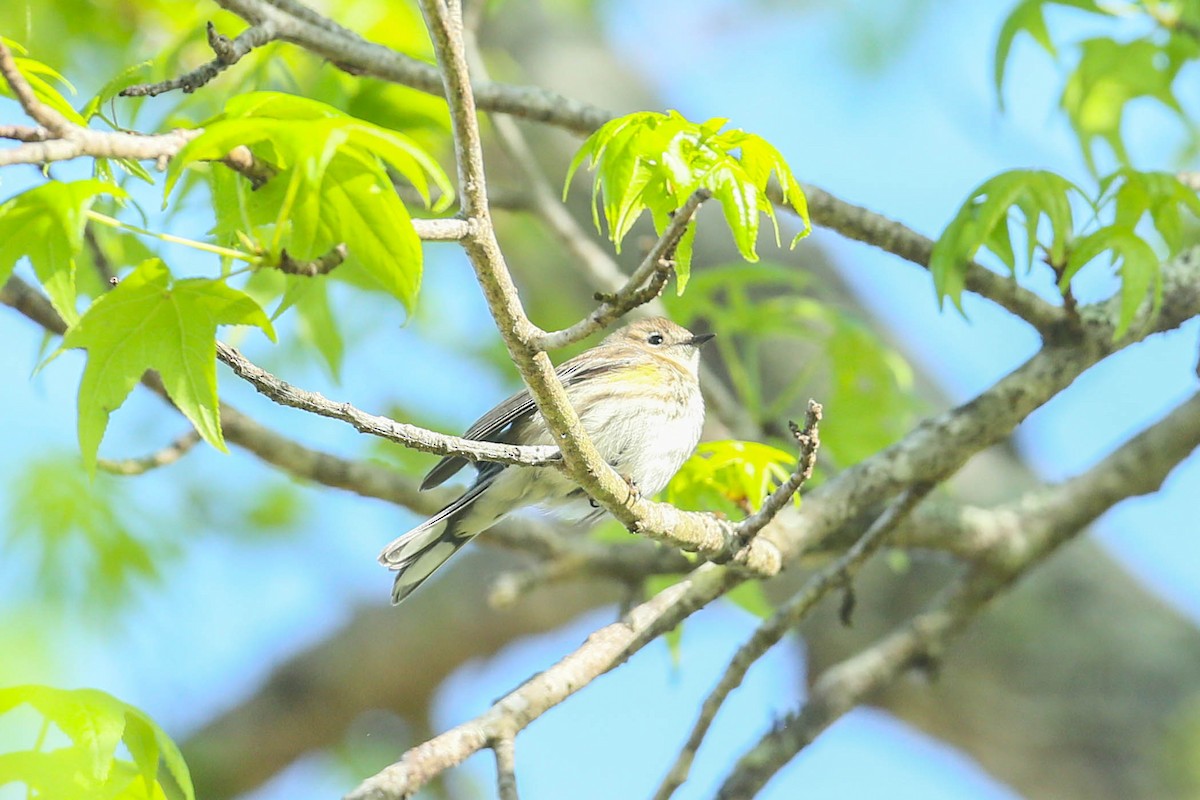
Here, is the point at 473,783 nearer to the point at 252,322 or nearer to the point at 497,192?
the point at 497,192

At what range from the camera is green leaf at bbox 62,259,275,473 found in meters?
2.32

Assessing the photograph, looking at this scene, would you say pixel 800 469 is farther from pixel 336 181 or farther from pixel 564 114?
pixel 564 114

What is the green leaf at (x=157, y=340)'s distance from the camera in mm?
2320

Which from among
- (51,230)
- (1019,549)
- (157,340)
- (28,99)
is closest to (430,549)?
(1019,549)

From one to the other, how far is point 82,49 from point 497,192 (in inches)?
90.6

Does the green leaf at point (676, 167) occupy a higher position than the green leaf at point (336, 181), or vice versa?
the green leaf at point (336, 181)

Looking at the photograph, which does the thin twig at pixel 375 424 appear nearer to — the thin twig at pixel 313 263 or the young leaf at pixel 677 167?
the thin twig at pixel 313 263

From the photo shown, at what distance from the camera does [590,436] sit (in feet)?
15.9

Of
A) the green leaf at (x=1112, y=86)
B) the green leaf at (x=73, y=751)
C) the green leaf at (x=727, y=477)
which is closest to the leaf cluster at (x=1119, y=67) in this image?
the green leaf at (x=1112, y=86)

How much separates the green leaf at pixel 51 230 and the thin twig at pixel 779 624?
7.95 feet

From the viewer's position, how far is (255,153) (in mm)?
2596

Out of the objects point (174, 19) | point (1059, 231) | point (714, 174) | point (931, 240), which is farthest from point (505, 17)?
point (714, 174)

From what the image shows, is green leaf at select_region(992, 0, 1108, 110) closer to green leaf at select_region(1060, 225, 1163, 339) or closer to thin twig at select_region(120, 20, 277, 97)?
green leaf at select_region(1060, 225, 1163, 339)

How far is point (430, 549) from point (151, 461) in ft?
3.59
